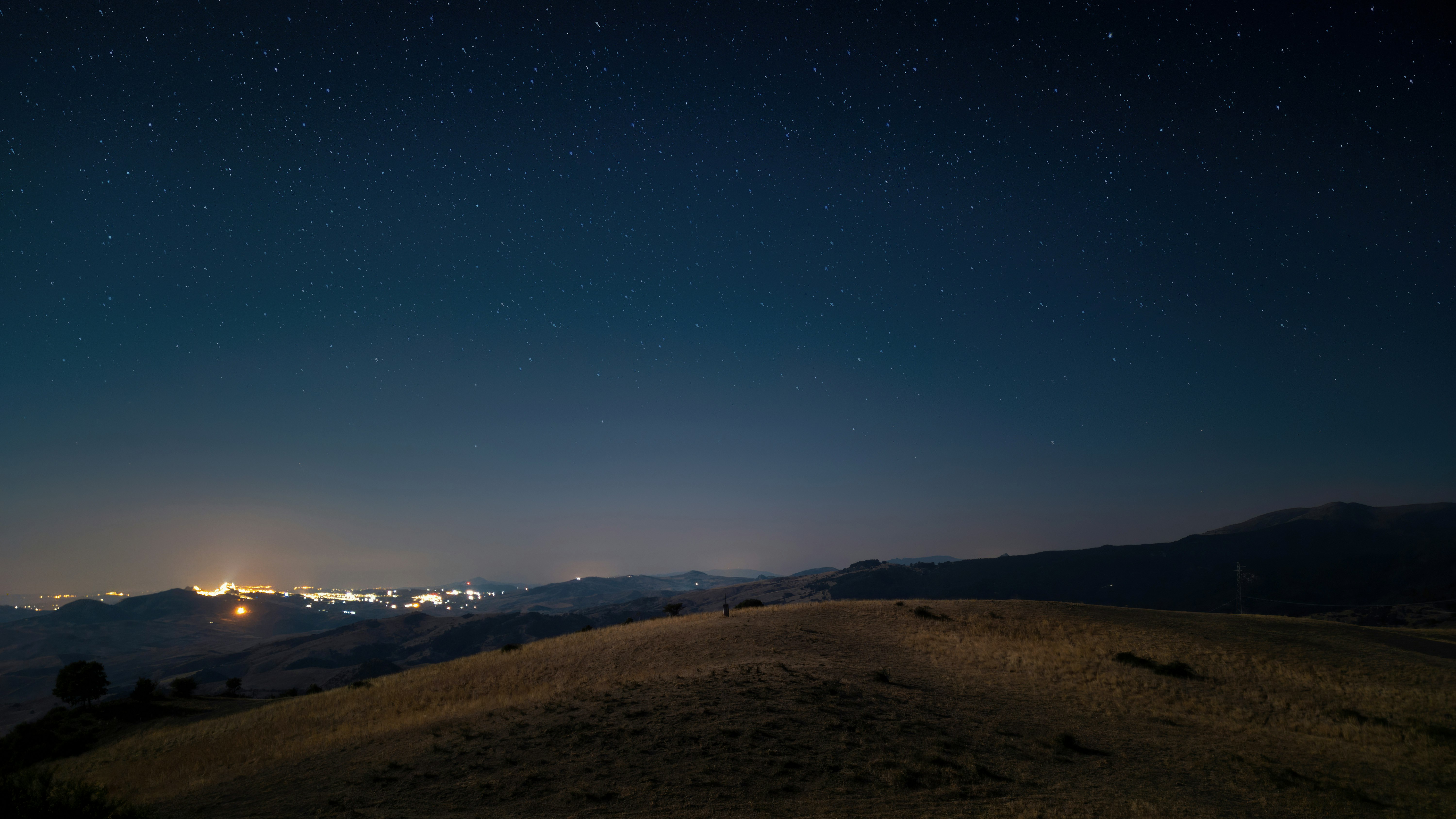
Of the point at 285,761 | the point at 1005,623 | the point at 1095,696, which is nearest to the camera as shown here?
the point at 285,761

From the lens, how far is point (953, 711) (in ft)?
77.2

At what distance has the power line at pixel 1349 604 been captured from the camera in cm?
13188

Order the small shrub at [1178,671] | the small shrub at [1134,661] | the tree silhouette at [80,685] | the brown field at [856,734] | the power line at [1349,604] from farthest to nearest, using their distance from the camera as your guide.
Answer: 1. the power line at [1349,604]
2. the tree silhouette at [80,685]
3. the small shrub at [1134,661]
4. the small shrub at [1178,671]
5. the brown field at [856,734]

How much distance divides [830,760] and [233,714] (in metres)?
38.5

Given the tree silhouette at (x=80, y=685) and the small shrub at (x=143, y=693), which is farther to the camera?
the tree silhouette at (x=80, y=685)

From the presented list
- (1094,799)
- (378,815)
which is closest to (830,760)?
(1094,799)

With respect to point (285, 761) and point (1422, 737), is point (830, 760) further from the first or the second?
point (1422, 737)

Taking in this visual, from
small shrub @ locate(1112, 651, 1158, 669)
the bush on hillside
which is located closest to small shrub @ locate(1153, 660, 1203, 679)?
small shrub @ locate(1112, 651, 1158, 669)

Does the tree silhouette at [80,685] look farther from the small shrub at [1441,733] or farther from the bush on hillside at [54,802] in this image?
the small shrub at [1441,733]

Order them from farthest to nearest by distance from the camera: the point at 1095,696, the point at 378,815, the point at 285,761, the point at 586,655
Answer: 1. the point at 586,655
2. the point at 1095,696
3. the point at 285,761
4. the point at 378,815

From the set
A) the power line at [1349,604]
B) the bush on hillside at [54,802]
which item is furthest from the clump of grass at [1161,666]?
the power line at [1349,604]

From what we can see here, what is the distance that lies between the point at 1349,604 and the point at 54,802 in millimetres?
244581

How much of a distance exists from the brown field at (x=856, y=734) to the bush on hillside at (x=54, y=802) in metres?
4.20

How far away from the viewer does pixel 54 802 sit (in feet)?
37.0
